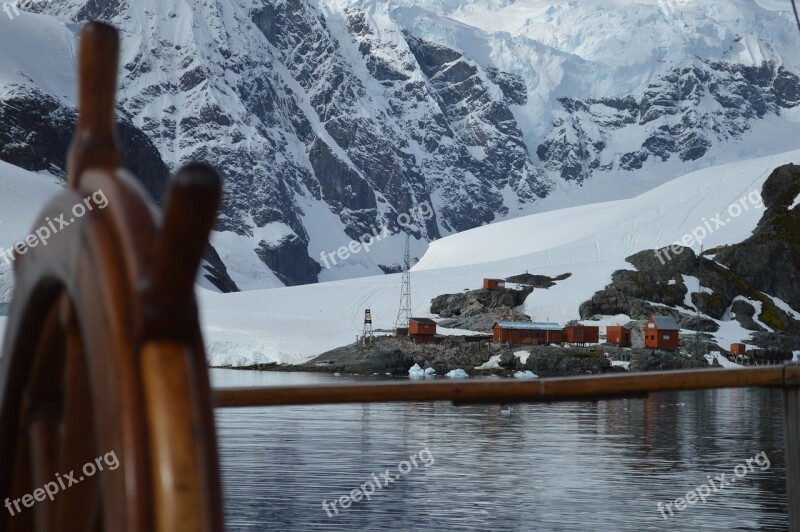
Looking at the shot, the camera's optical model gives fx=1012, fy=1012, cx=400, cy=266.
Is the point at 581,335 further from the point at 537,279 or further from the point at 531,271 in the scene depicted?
the point at 531,271

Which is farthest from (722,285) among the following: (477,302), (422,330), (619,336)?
(422,330)

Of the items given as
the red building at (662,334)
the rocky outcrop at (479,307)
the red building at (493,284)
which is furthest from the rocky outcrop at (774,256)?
the red building at (493,284)

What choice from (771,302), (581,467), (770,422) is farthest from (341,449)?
(771,302)

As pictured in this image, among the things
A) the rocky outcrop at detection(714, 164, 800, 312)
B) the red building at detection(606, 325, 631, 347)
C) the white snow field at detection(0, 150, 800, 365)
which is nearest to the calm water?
the red building at detection(606, 325, 631, 347)

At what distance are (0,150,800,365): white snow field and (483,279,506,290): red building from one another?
2.58m

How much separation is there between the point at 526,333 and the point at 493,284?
11.2m

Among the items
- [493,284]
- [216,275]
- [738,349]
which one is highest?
[216,275]

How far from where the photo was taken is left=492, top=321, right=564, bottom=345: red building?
61.5 metres

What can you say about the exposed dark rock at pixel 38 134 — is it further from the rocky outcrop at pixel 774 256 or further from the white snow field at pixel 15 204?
the rocky outcrop at pixel 774 256

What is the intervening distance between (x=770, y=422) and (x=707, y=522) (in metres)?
13.9

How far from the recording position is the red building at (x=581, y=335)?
61.8m

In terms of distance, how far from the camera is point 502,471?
1520 centimetres

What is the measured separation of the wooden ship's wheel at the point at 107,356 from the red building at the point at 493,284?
233ft

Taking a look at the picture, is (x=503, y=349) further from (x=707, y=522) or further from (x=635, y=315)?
(x=707, y=522)
